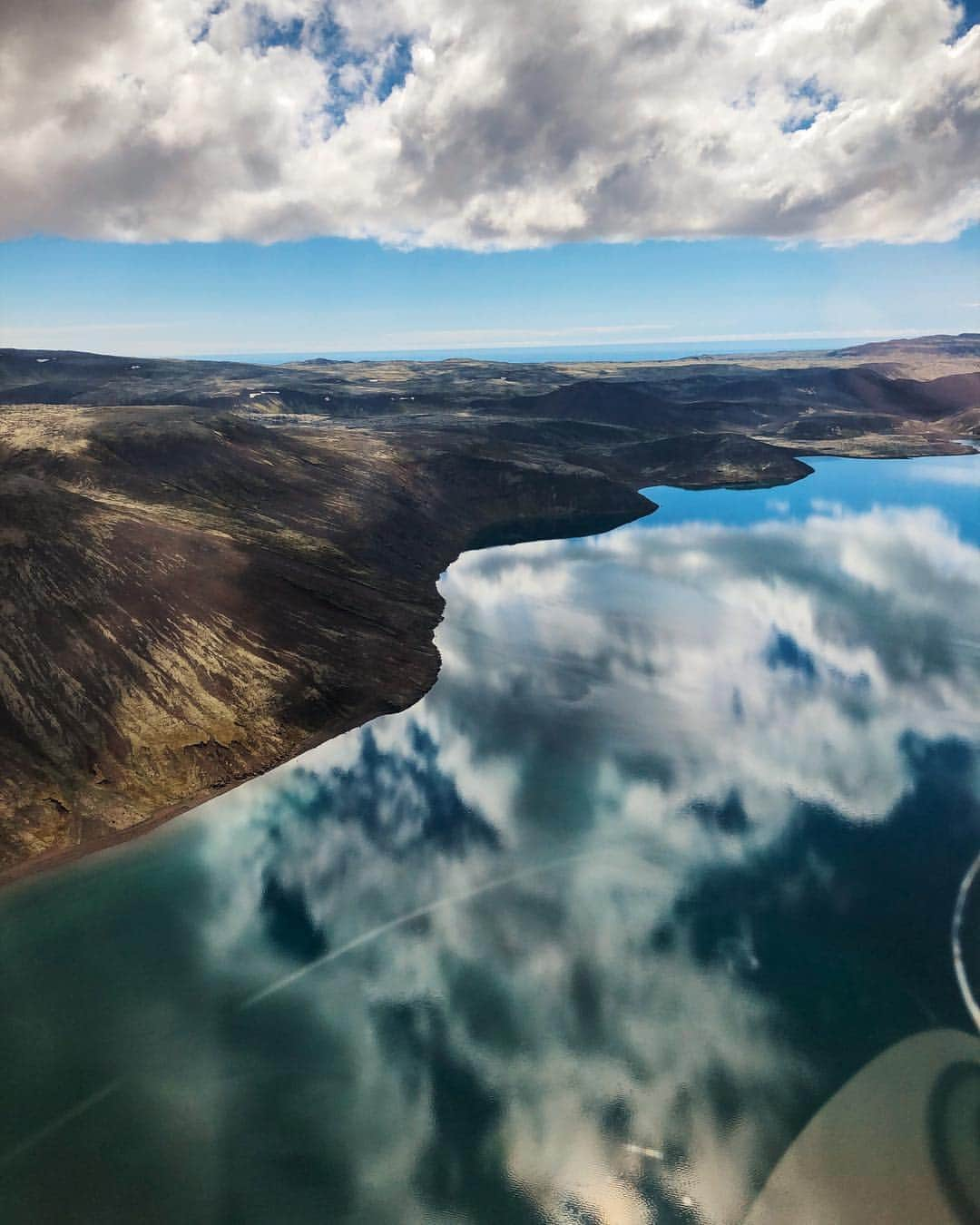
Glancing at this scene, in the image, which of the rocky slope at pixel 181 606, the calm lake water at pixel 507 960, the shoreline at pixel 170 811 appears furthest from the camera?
the rocky slope at pixel 181 606

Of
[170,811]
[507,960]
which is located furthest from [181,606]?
[507,960]

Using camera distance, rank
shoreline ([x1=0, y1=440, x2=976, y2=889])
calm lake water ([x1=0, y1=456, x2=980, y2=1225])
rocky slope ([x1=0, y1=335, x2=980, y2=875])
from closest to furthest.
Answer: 1. calm lake water ([x1=0, y1=456, x2=980, y2=1225])
2. shoreline ([x1=0, y1=440, x2=976, y2=889])
3. rocky slope ([x1=0, y1=335, x2=980, y2=875])

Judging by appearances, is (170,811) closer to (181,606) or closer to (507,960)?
(181,606)

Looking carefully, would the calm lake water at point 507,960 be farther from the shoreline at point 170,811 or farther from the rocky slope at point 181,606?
the rocky slope at point 181,606

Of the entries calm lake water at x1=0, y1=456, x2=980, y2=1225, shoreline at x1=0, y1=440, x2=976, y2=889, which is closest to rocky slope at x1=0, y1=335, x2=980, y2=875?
shoreline at x1=0, y1=440, x2=976, y2=889

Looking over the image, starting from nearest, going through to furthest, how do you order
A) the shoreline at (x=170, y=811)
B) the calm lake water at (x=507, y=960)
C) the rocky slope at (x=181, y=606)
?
the calm lake water at (x=507, y=960), the shoreline at (x=170, y=811), the rocky slope at (x=181, y=606)

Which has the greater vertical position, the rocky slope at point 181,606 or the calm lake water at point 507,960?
the rocky slope at point 181,606

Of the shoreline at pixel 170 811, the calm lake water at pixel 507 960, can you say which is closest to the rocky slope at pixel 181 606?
the shoreline at pixel 170 811

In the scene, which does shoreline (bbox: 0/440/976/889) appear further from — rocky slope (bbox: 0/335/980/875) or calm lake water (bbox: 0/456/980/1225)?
calm lake water (bbox: 0/456/980/1225)
